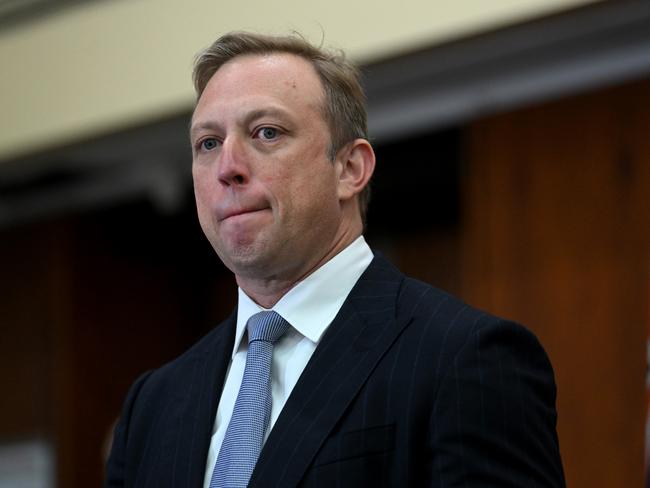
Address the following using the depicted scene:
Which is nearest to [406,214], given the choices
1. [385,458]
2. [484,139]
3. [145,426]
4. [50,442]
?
[484,139]

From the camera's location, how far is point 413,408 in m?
1.56

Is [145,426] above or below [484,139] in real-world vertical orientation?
below

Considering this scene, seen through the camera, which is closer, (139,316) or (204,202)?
(204,202)

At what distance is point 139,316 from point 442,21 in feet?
9.37

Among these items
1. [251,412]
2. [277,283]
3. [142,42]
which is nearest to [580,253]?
[142,42]

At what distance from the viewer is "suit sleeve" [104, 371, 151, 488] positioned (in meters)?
1.96

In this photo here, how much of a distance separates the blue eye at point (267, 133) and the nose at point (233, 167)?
0.04m

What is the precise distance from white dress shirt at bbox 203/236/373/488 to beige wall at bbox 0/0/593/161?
1.65 meters

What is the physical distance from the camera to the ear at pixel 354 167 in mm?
1903

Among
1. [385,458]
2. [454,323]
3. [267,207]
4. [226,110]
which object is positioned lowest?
[385,458]

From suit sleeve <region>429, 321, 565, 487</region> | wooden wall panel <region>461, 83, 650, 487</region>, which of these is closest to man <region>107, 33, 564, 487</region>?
suit sleeve <region>429, 321, 565, 487</region>

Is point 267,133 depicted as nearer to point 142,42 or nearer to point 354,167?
point 354,167

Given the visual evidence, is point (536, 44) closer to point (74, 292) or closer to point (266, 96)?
point (266, 96)

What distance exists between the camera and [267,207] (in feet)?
5.81
